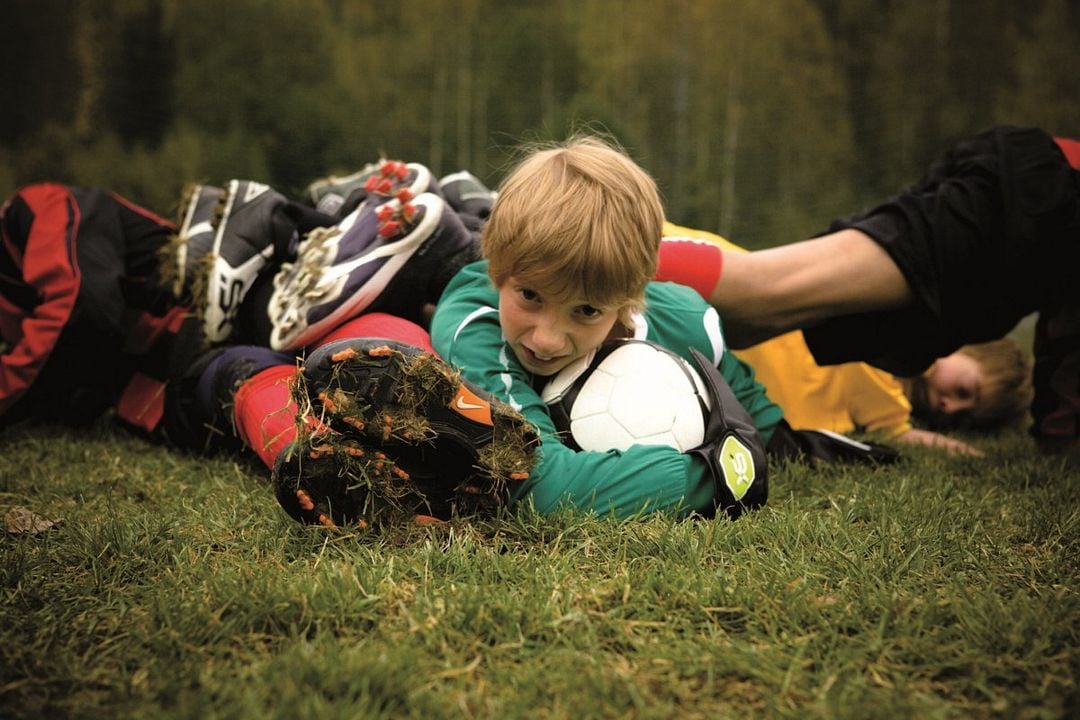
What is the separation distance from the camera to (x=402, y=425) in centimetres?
152

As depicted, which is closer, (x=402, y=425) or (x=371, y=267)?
(x=402, y=425)

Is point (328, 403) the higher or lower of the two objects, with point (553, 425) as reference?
higher

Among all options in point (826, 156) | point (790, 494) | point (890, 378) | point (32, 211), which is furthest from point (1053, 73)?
point (32, 211)

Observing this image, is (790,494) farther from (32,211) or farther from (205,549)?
(32,211)

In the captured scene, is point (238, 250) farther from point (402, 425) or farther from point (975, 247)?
point (975, 247)

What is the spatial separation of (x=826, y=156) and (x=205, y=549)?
10487 mm

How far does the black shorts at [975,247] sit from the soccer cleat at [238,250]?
5.28 feet

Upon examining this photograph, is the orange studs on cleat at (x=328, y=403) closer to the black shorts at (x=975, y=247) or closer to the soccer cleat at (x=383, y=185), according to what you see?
the soccer cleat at (x=383, y=185)

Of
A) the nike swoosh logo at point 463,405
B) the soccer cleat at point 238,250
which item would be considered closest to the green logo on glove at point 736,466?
the nike swoosh logo at point 463,405

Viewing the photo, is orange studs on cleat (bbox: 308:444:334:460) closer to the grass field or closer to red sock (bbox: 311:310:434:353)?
the grass field

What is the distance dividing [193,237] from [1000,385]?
2966 mm

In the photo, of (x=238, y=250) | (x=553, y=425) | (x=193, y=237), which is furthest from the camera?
(x=193, y=237)

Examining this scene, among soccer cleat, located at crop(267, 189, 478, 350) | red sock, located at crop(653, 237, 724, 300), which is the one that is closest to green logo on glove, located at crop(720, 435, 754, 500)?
red sock, located at crop(653, 237, 724, 300)

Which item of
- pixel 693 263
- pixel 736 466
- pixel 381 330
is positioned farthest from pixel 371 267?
pixel 736 466
